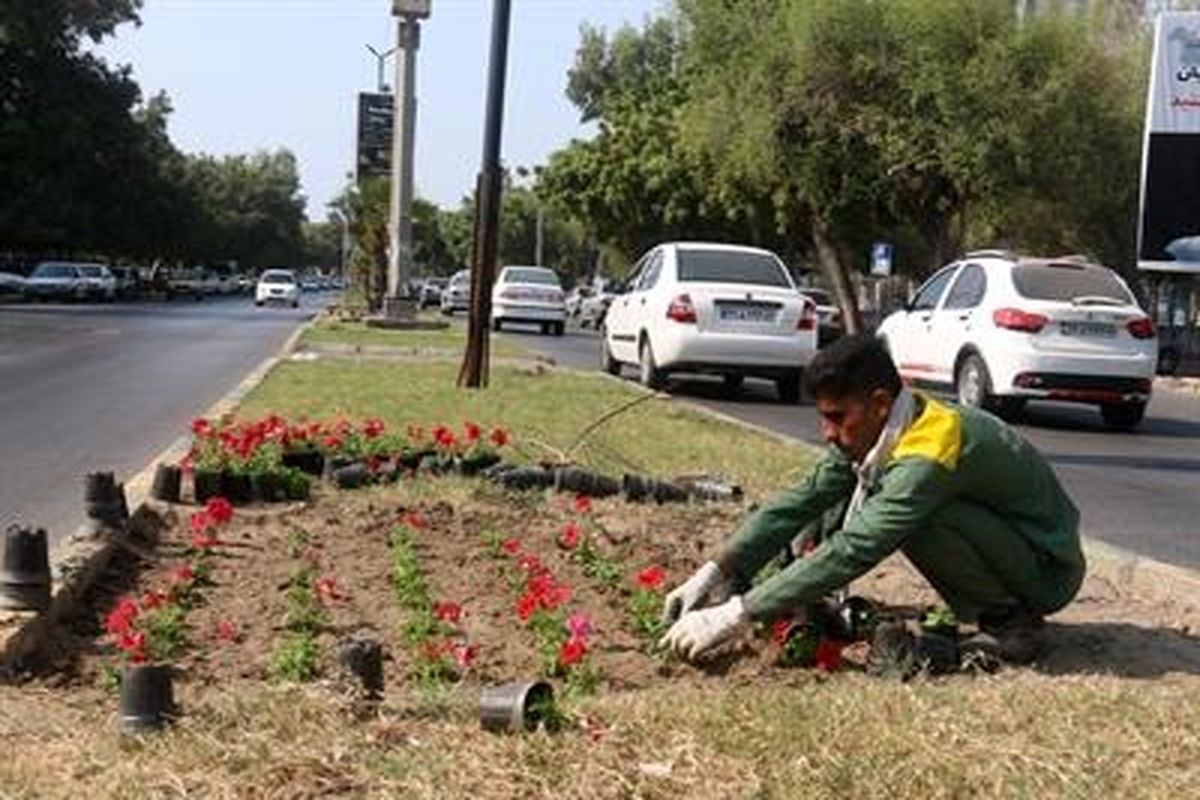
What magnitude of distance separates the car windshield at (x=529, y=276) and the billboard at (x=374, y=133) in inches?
235

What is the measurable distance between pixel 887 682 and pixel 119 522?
11.6ft

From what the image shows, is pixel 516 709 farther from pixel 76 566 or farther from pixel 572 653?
pixel 76 566

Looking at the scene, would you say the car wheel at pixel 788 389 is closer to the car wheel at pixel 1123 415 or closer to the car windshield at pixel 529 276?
the car wheel at pixel 1123 415

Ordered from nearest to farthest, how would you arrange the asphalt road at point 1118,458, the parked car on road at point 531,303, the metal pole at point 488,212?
the asphalt road at point 1118,458, the metal pole at point 488,212, the parked car on road at point 531,303

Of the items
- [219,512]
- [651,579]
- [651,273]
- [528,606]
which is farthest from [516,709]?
[651,273]

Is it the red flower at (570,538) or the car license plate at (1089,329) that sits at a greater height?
the car license plate at (1089,329)

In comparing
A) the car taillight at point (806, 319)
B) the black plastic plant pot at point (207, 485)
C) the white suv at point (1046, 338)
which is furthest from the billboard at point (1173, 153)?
the black plastic plant pot at point (207, 485)

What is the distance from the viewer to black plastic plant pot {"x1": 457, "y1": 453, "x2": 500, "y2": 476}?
9125 mm

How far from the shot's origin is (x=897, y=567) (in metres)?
7.26

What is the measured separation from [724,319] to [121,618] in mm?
12882

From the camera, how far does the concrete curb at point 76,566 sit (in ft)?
17.0

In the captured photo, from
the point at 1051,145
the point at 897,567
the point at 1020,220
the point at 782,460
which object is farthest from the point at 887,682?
the point at 1020,220

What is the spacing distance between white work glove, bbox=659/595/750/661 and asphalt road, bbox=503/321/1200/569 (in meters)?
3.98

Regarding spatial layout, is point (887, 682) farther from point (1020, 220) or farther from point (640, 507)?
point (1020, 220)
